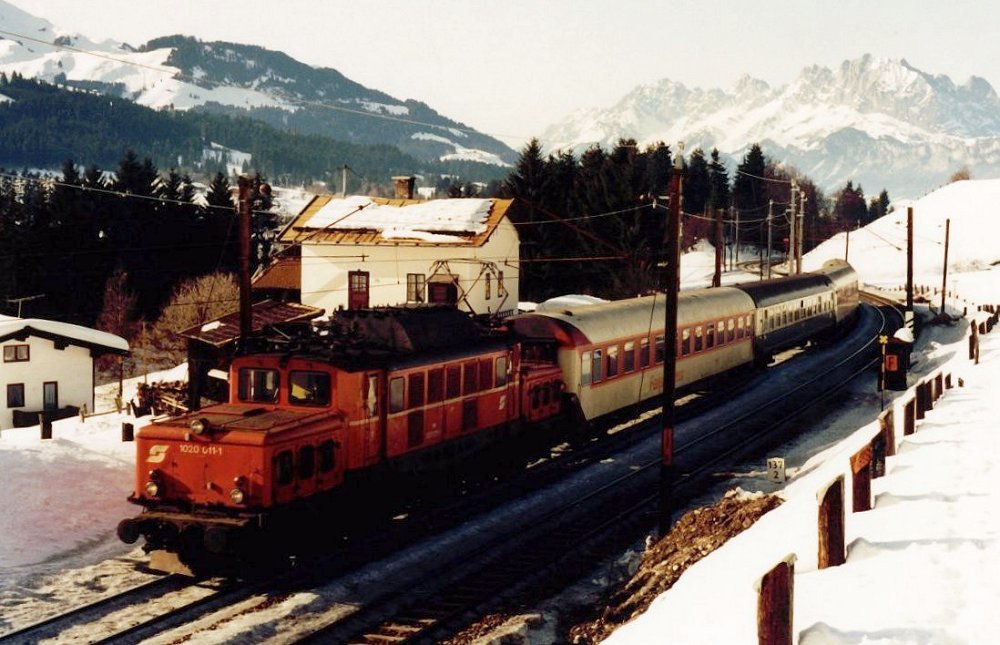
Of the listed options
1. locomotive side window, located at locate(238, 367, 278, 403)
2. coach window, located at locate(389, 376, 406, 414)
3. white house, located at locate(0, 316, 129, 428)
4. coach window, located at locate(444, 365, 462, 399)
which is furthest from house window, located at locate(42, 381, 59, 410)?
coach window, located at locate(389, 376, 406, 414)

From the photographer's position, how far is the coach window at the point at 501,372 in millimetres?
22239

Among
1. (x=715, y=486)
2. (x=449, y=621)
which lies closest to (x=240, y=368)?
(x=449, y=621)

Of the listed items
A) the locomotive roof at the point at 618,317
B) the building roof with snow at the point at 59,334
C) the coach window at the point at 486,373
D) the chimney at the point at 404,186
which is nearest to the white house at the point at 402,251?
the chimney at the point at 404,186

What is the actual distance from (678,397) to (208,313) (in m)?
41.9

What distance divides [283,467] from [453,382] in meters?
5.53

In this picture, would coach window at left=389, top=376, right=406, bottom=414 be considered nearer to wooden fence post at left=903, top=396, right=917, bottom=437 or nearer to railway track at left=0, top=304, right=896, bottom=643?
railway track at left=0, top=304, right=896, bottom=643

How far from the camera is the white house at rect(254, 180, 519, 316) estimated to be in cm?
4725

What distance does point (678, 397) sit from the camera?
3412 centimetres

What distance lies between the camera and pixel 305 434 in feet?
52.4

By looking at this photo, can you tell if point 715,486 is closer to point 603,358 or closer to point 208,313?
point 603,358

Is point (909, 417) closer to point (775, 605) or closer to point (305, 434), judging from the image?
point (305, 434)

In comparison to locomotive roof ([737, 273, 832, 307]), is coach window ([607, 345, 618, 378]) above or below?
below

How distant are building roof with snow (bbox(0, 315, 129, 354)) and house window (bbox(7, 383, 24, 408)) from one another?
2780 millimetres

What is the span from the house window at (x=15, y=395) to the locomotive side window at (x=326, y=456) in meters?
38.4
